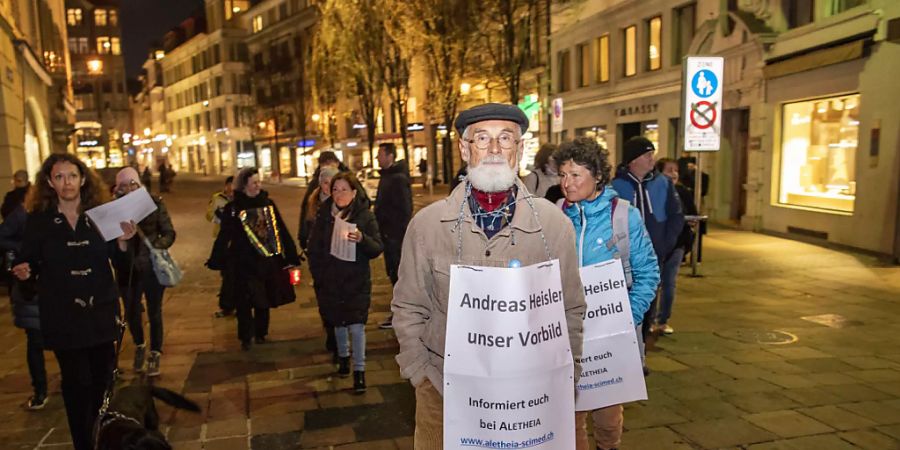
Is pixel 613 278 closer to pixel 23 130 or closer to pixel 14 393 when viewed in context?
pixel 14 393

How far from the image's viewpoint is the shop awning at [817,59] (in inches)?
468

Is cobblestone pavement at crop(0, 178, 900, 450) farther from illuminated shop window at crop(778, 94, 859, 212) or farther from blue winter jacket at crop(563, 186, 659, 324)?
illuminated shop window at crop(778, 94, 859, 212)

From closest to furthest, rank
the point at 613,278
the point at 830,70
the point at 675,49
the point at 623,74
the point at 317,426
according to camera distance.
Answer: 1. the point at 613,278
2. the point at 317,426
3. the point at 830,70
4. the point at 675,49
5. the point at 623,74

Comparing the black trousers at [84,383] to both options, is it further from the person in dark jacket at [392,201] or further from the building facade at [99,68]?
the building facade at [99,68]

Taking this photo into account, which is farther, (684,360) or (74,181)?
(684,360)

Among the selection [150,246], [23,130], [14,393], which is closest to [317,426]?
[150,246]

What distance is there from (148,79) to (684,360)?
11205 centimetres

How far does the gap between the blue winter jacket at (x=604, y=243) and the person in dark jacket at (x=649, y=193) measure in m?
1.65

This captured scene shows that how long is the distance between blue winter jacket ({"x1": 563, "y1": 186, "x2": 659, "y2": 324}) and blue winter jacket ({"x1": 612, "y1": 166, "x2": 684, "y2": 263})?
5.79 feet

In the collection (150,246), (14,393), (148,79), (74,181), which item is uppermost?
(148,79)

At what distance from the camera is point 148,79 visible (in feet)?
342

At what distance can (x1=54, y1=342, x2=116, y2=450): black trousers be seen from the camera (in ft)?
13.7

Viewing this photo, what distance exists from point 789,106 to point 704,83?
5341 millimetres

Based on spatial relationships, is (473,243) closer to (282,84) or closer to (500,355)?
(500,355)
